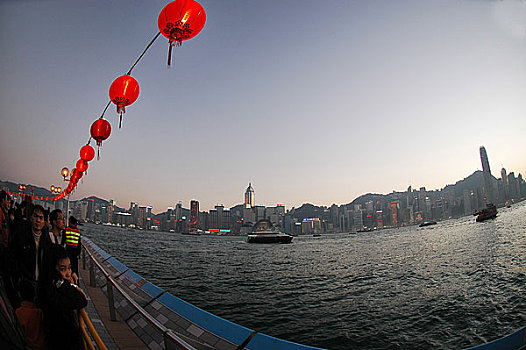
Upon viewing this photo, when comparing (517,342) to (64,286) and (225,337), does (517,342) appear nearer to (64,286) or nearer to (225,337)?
(225,337)

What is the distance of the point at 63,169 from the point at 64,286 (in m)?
14.7

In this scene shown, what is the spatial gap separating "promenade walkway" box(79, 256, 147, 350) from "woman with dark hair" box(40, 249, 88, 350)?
3.73 ft

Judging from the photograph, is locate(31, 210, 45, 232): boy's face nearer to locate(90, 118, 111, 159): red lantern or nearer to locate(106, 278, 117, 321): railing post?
locate(106, 278, 117, 321): railing post

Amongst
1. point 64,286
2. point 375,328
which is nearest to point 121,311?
point 64,286

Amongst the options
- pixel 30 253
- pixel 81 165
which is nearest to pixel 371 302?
pixel 30 253

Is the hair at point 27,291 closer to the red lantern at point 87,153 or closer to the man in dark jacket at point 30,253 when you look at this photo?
the man in dark jacket at point 30,253

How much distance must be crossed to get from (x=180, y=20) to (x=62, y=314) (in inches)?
156

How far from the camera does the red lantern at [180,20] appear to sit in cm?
376

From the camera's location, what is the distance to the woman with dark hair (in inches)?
81.7

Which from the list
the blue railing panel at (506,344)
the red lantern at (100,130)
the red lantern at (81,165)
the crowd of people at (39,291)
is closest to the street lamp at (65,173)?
the red lantern at (81,165)

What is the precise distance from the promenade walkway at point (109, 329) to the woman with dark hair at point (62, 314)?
1.14 meters

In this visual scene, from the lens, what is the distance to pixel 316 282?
12.8 m

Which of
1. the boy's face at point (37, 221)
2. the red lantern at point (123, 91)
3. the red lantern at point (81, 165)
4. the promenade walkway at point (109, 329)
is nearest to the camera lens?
the boy's face at point (37, 221)

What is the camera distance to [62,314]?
2111 millimetres
